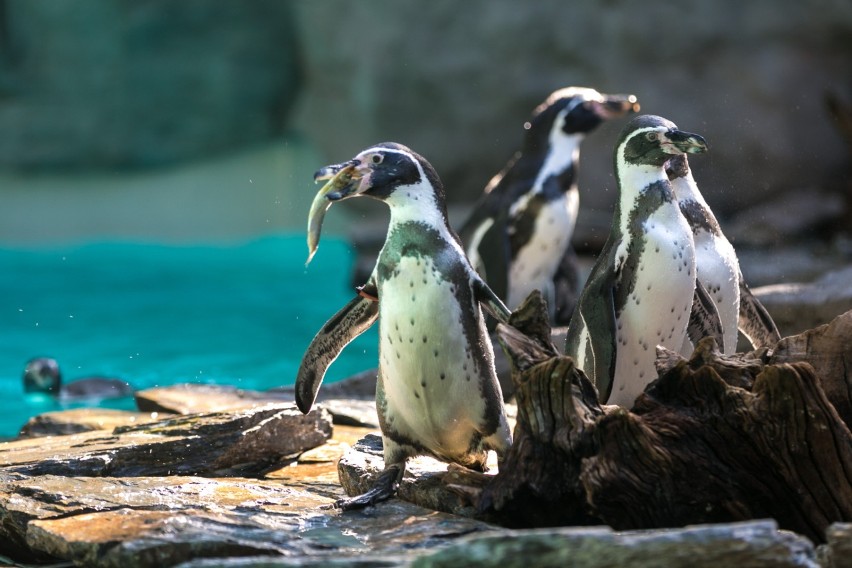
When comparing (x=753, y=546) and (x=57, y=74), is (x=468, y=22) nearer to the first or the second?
(x=57, y=74)

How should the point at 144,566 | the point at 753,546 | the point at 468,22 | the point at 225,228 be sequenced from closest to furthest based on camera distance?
the point at 753,546, the point at 144,566, the point at 468,22, the point at 225,228

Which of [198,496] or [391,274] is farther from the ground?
[391,274]

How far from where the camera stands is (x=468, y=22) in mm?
12055

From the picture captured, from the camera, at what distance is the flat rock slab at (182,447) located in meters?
4.07

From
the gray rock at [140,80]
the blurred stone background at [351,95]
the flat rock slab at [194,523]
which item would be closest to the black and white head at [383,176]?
the flat rock slab at [194,523]

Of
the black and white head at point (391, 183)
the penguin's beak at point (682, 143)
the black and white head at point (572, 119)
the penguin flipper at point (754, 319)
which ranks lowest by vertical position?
the penguin flipper at point (754, 319)

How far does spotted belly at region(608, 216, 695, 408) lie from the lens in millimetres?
4133

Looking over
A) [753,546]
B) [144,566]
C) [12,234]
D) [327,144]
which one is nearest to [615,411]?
[753,546]

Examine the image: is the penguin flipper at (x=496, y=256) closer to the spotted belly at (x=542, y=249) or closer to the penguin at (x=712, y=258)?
the spotted belly at (x=542, y=249)

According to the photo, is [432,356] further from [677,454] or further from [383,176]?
[677,454]

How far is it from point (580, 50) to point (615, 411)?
924 centimetres

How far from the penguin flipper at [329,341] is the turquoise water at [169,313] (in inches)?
153

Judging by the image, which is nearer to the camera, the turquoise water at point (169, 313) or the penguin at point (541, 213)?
the penguin at point (541, 213)

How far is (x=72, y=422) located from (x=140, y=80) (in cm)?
822
